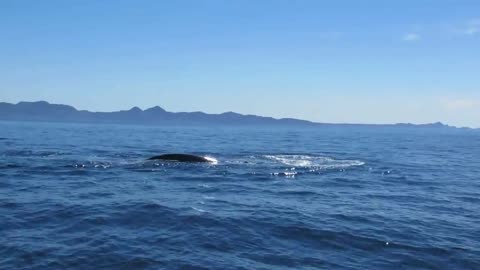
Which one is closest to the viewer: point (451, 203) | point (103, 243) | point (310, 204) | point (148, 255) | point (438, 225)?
point (148, 255)

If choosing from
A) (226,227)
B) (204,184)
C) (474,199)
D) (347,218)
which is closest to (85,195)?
(204,184)

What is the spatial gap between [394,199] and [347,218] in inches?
245

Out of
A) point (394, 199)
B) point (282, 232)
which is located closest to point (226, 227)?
point (282, 232)

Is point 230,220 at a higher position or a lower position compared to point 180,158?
lower

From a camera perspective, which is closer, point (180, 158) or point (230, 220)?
point (230, 220)

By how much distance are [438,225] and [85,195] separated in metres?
15.4

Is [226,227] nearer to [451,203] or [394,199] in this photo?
[394,199]

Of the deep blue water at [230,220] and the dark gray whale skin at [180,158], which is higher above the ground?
the dark gray whale skin at [180,158]

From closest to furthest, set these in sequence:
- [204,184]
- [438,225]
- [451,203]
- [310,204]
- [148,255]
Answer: [148,255]
[438,225]
[310,204]
[451,203]
[204,184]

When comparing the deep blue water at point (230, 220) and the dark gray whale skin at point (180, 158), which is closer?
the deep blue water at point (230, 220)

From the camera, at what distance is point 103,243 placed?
52.4 feet

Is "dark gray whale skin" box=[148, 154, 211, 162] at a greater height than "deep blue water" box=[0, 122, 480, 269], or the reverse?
"dark gray whale skin" box=[148, 154, 211, 162]

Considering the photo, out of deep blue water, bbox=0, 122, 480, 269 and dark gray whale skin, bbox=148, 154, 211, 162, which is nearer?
deep blue water, bbox=0, 122, 480, 269

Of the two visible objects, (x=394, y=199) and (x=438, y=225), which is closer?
(x=438, y=225)
